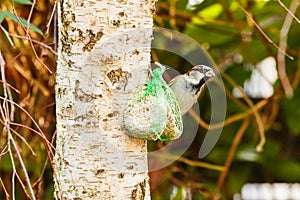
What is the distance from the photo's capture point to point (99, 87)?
0.78m

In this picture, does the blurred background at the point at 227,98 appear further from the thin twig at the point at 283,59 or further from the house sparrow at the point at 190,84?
the house sparrow at the point at 190,84

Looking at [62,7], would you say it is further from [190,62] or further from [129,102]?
[190,62]

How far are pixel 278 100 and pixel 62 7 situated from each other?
1125 mm

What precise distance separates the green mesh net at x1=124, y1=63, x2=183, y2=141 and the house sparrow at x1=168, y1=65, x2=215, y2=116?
4 cm

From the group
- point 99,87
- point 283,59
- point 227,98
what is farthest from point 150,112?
point 227,98

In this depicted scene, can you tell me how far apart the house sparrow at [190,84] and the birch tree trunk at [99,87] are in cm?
7

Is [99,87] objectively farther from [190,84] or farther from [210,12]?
[210,12]

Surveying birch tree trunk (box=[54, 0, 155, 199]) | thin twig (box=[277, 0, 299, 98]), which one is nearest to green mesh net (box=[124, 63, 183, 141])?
birch tree trunk (box=[54, 0, 155, 199])

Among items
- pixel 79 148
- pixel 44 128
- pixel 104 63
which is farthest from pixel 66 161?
pixel 44 128

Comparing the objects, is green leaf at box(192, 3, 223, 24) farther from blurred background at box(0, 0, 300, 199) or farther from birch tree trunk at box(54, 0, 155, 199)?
birch tree trunk at box(54, 0, 155, 199)

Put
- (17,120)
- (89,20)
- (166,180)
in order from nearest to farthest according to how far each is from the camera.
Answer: (89,20), (17,120), (166,180)

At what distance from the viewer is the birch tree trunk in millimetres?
780

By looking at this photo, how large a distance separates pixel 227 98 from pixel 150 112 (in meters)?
1.08

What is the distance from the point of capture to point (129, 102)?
2.60 ft
